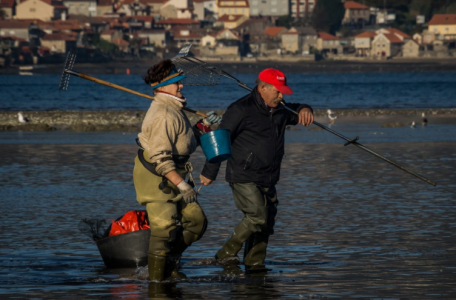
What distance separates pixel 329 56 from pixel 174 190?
169m

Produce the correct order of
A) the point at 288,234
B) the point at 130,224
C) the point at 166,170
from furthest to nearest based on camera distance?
the point at 288,234 < the point at 130,224 < the point at 166,170

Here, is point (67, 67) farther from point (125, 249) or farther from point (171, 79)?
point (125, 249)

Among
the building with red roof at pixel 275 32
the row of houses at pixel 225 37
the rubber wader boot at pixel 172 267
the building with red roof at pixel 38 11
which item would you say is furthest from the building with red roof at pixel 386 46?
the rubber wader boot at pixel 172 267

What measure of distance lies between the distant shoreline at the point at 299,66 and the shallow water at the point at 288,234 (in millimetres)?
128374

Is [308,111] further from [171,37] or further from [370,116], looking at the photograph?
[171,37]

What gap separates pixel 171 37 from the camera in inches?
7175

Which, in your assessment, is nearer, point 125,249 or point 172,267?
point 172,267

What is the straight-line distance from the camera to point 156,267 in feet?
25.4

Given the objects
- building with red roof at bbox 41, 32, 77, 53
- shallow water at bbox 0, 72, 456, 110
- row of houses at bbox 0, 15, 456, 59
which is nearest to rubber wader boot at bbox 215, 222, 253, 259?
shallow water at bbox 0, 72, 456, 110

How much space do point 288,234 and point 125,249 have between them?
7.81 ft

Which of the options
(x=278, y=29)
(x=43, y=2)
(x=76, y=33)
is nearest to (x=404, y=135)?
(x=76, y=33)

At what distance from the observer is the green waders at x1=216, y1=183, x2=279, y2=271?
8.14m

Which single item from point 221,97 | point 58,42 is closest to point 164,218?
point 221,97

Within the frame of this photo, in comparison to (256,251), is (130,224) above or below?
above
